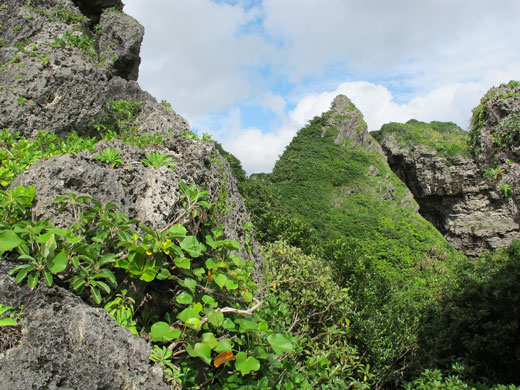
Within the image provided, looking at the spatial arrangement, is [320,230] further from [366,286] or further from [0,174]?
[0,174]

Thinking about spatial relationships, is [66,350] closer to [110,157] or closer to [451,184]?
[110,157]

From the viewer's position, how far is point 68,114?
5.44m

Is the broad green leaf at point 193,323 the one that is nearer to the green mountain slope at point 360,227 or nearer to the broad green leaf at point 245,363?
the broad green leaf at point 245,363

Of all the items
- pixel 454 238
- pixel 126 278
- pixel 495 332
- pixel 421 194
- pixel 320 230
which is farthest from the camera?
pixel 421 194

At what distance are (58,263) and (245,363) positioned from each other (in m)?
1.22

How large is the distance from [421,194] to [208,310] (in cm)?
2616

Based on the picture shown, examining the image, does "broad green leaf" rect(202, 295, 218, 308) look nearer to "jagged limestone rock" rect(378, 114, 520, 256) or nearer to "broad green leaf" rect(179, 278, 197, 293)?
"broad green leaf" rect(179, 278, 197, 293)

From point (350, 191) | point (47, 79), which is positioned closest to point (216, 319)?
point (47, 79)

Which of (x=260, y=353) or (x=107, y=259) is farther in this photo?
(x=260, y=353)

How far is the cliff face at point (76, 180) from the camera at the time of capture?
1.79 metres

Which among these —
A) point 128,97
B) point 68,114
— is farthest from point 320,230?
point 68,114

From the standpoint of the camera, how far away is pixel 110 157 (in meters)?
2.88

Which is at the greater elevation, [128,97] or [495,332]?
[128,97]

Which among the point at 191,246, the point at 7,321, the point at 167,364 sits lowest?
the point at 167,364
